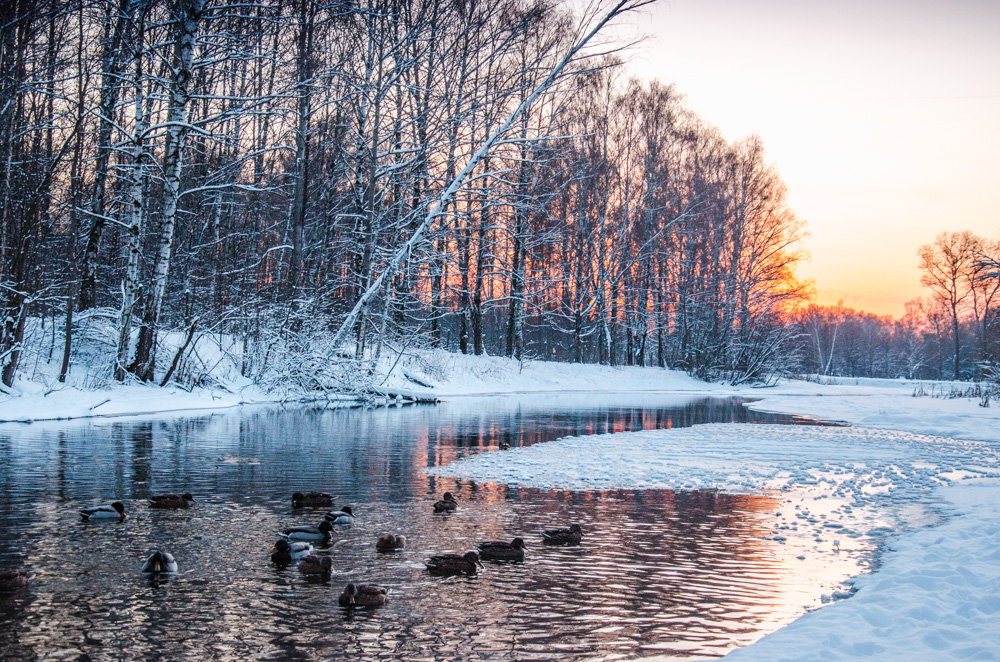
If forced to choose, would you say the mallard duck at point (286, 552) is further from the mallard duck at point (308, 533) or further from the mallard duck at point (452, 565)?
the mallard duck at point (452, 565)

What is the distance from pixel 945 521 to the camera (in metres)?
8.35

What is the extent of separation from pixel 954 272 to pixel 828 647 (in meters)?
81.3

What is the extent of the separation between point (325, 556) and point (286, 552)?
37 centimetres

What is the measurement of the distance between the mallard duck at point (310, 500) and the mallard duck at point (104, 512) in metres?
1.70

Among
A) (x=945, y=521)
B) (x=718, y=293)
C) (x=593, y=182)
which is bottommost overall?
(x=945, y=521)

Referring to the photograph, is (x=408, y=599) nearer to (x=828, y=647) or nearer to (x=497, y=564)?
(x=497, y=564)

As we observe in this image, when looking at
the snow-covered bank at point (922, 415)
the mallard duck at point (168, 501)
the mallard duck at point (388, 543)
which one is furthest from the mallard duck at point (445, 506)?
the snow-covered bank at point (922, 415)

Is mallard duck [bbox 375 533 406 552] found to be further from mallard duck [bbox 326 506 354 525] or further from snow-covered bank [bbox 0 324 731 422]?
snow-covered bank [bbox 0 324 731 422]

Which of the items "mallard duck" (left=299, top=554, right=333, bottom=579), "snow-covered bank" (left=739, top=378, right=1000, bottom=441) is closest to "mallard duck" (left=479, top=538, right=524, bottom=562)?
"mallard duck" (left=299, top=554, right=333, bottom=579)

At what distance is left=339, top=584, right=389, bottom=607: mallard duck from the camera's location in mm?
5117

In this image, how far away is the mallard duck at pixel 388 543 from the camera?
657 centimetres

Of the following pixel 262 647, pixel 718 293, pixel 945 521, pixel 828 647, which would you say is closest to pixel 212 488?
pixel 262 647

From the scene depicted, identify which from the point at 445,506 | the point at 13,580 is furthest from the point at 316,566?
the point at 445,506

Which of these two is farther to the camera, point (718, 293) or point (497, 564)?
point (718, 293)
